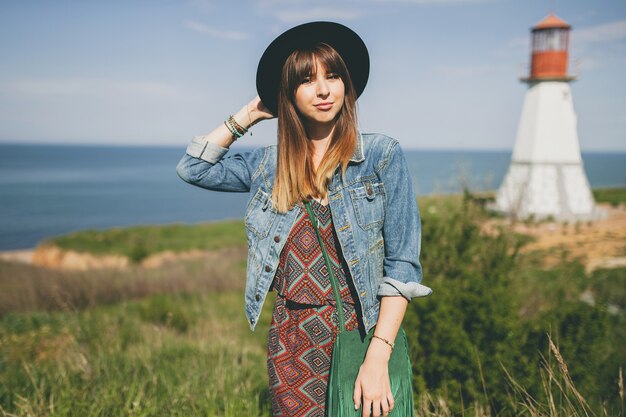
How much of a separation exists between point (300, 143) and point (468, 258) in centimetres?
348

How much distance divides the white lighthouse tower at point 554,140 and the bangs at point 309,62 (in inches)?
786

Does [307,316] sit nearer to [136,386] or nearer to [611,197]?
[136,386]

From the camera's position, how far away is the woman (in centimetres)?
180

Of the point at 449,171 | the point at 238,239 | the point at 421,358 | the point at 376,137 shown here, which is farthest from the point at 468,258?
the point at 238,239

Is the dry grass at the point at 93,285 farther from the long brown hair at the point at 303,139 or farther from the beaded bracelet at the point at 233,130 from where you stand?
the long brown hair at the point at 303,139

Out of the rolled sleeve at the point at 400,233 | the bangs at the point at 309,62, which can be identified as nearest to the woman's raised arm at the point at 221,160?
the bangs at the point at 309,62

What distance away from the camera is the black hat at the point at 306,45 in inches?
74.2

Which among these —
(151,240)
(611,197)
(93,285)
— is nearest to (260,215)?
(93,285)

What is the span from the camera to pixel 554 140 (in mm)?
20688

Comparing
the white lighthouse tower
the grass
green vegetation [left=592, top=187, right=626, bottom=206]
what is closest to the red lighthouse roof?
the white lighthouse tower

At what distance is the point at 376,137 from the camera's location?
1.92 meters

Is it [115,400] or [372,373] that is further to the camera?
[115,400]

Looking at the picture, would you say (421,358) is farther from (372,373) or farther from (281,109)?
(281,109)

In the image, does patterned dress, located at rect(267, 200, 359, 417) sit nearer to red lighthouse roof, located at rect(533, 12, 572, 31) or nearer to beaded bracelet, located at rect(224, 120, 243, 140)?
beaded bracelet, located at rect(224, 120, 243, 140)
